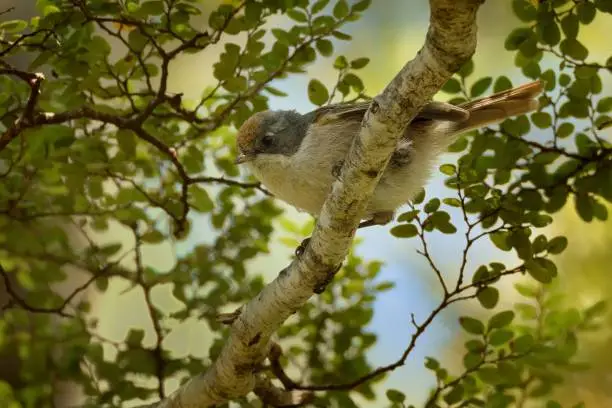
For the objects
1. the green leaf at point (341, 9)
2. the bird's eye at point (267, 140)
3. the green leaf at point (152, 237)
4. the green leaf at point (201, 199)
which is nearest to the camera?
the green leaf at point (341, 9)

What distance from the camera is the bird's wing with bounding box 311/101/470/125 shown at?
2.20 m

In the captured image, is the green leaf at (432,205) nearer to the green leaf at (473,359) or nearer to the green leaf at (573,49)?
the green leaf at (473,359)

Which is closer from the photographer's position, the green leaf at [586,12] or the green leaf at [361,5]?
the green leaf at [586,12]

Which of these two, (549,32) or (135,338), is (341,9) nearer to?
(549,32)

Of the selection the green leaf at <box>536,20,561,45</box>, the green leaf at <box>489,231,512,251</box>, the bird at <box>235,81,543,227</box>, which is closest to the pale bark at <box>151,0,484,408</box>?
the bird at <box>235,81,543,227</box>

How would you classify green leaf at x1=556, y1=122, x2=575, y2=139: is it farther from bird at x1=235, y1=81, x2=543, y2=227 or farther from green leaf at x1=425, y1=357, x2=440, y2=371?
green leaf at x1=425, y1=357, x2=440, y2=371

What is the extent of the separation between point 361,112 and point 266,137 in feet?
1.17

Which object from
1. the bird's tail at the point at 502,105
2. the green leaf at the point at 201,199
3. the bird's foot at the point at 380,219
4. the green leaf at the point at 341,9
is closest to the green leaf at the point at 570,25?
the bird's tail at the point at 502,105

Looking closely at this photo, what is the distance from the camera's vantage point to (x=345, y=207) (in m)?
1.96

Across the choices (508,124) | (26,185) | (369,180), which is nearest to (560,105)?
(508,124)

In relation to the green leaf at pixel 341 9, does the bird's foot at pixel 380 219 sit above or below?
below

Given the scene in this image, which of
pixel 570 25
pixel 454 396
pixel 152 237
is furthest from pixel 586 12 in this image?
pixel 152 237

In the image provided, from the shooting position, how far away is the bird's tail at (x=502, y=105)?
247 centimetres

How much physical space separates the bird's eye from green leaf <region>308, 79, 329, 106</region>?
18 cm
